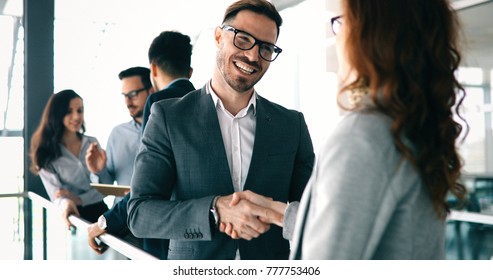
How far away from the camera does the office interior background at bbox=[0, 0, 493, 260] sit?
2.81m

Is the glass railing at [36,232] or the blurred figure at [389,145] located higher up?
the blurred figure at [389,145]

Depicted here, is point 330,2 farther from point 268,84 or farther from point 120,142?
point 268,84

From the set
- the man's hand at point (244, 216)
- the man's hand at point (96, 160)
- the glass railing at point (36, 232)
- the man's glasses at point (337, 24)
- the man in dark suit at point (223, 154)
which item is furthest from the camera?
the man's hand at point (96, 160)

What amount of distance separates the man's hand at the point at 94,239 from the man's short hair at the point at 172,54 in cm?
78

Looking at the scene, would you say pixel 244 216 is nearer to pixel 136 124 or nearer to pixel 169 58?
pixel 169 58

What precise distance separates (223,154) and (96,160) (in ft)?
6.31

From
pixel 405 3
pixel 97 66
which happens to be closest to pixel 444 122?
pixel 405 3

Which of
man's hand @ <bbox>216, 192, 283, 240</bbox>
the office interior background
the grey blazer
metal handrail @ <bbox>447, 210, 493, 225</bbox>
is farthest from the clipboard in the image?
the grey blazer

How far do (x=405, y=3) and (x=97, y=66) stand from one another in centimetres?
622

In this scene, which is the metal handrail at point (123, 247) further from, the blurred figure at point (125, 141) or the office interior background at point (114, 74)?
the blurred figure at point (125, 141)

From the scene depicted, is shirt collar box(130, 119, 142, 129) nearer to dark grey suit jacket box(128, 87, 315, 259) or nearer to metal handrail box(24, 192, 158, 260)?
metal handrail box(24, 192, 158, 260)

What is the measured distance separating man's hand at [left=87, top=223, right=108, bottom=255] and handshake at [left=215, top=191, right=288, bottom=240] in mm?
705

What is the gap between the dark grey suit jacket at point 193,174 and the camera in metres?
1.51

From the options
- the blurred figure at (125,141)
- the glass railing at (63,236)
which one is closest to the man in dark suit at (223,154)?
the glass railing at (63,236)
